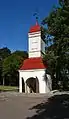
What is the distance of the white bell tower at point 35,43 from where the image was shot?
38522 millimetres

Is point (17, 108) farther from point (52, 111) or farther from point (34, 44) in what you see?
point (34, 44)

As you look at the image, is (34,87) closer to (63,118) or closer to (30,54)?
(30,54)

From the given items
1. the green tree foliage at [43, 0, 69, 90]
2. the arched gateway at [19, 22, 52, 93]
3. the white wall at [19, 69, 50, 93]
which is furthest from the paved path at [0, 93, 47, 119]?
the arched gateway at [19, 22, 52, 93]

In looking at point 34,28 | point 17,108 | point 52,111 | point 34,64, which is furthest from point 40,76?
point 52,111

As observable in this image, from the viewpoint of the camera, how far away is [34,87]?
39.2 metres

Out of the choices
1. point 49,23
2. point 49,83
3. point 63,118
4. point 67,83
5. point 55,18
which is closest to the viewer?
point 63,118

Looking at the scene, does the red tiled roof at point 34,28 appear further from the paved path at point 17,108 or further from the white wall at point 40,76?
the paved path at point 17,108

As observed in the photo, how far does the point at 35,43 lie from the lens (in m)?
39.1

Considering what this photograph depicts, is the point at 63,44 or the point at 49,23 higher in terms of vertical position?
the point at 49,23

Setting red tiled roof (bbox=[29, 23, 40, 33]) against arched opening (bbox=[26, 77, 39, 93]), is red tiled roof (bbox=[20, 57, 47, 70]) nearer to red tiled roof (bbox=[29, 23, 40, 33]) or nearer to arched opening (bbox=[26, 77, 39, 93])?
arched opening (bbox=[26, 77, 39, 93])

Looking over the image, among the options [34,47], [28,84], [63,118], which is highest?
[34,47]

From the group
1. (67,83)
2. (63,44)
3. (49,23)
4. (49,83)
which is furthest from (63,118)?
(67,83)

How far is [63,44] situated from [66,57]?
5.22ft

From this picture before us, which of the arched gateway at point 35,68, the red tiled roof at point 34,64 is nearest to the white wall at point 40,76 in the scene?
the arched gateway at point 35,68
